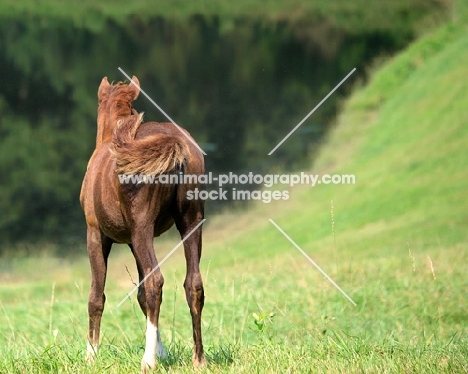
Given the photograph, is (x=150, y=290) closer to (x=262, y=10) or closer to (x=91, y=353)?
(x=91, y=353)

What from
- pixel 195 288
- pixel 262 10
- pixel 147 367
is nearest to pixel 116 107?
pixel 195 288

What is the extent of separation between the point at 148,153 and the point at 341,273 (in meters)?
4.76

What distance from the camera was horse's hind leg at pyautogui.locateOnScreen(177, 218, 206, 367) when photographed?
4.98m

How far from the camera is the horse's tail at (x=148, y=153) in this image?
4.87 m

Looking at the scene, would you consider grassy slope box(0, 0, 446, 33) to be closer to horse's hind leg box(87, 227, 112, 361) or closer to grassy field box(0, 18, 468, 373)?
grassy field box(0, 18, 468, 373)

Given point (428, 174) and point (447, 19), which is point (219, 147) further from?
point (447, 19)

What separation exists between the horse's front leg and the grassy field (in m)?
0.17

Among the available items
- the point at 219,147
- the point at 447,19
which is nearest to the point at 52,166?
the point at 219,147

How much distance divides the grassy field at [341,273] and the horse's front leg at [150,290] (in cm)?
17

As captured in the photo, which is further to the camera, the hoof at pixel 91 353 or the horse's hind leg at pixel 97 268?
the horse's hind leg at pixel 97 268

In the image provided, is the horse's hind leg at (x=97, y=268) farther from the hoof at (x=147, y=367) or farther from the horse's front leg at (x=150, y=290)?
the hoof at (x=147, y=367)

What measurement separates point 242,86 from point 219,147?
388 centimetres

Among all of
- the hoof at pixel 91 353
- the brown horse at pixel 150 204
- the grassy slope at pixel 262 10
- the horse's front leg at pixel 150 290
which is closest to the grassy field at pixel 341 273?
the hoof at pixel 91 353

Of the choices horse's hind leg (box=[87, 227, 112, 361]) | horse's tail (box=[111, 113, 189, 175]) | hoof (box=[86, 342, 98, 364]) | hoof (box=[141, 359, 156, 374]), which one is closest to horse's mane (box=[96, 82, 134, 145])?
horse's hind leg (box=[87, 227, 112, 361])
